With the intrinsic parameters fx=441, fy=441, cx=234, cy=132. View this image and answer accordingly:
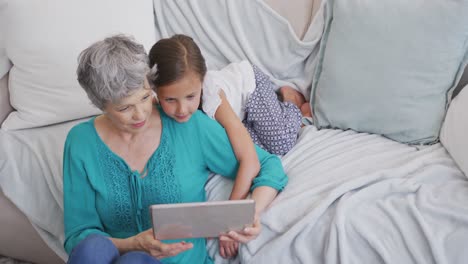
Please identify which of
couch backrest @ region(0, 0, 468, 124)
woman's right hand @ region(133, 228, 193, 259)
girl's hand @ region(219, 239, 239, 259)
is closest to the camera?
woman's right hand @ region(133, 228, 193, 259)

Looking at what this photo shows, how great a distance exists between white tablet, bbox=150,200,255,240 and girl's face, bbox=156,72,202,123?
26 centimetres

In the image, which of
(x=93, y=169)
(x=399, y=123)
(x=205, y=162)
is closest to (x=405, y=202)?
(x=399, y=123)

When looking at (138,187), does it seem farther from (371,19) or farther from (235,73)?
(371,19)

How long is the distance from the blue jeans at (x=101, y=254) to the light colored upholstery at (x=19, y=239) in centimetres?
48

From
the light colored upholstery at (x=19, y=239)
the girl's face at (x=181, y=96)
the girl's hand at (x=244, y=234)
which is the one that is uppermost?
the girl's face at (x=181, y=96)

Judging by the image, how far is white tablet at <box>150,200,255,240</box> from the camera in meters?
0.81

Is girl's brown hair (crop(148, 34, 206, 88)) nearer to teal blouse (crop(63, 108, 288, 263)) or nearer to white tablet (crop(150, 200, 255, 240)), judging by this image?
teal blouse (crop(63, 108, 288, 263))

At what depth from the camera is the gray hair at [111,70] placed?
0.85 meters

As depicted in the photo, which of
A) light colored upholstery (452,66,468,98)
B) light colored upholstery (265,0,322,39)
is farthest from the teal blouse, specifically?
light colored upholstery (452,66,468,98)

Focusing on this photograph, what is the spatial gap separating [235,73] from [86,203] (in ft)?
2.01

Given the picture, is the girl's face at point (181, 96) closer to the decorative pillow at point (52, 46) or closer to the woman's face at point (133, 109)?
the woman's face at point (133, 109)

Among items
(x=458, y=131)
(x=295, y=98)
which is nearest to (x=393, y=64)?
(x=458, y=131)

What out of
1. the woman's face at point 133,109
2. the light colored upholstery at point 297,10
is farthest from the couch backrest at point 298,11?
the woman's face at point 133,109

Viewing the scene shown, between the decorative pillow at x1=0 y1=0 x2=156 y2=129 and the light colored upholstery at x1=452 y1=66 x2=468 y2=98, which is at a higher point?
the decorative pillow at x1=0 y1=0 x2=156 y2=129
